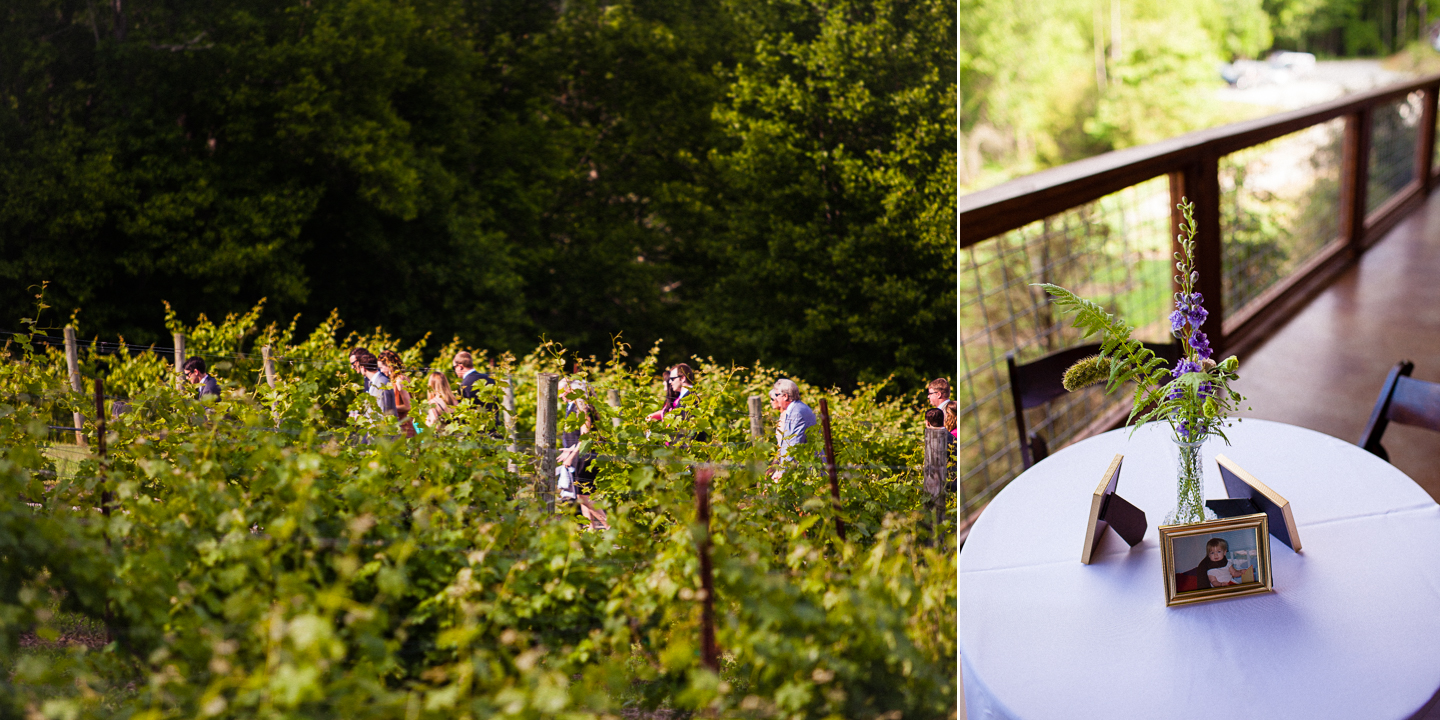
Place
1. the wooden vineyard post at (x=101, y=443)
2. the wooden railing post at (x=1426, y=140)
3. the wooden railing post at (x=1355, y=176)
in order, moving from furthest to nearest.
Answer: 1. the wooden railing post at (x=1426, y=140)
2. the wooden railing post at (x=1355, y=176)
3. the wooden vineyard post at (x=101, y=443)

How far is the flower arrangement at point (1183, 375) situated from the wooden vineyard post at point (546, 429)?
3.17ft

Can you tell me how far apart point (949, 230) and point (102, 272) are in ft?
6.35

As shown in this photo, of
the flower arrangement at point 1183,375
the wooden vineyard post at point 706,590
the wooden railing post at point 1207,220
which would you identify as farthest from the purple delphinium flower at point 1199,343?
the wooden railing post at point 1207,220

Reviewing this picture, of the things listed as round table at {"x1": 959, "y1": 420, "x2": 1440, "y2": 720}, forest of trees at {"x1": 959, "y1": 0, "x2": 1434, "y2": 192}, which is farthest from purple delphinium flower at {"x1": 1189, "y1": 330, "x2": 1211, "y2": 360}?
forest of trees at {"x1": 959, "y1": 0, "x2": 1434, "y2": 192}

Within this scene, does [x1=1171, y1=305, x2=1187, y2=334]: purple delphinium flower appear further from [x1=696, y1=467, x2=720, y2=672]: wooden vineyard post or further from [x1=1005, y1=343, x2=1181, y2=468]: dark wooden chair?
[x1=1005, y1=343, x2=1181, y2=468]: dark wooden chair

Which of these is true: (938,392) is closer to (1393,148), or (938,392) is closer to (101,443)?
(101,443)

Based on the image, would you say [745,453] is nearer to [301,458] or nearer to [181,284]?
[301,458]

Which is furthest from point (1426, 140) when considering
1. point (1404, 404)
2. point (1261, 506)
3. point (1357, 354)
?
point (1261, 506)

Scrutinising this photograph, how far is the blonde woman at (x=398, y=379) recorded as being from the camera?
5.63 feet

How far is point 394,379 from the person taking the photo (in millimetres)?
1826

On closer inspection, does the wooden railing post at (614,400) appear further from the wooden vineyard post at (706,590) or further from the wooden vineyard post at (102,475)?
the wooden vineyard post at (102,475)

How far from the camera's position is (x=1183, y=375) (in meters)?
1.22

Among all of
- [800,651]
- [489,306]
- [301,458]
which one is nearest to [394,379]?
[489,306]

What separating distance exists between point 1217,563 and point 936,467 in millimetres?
632
